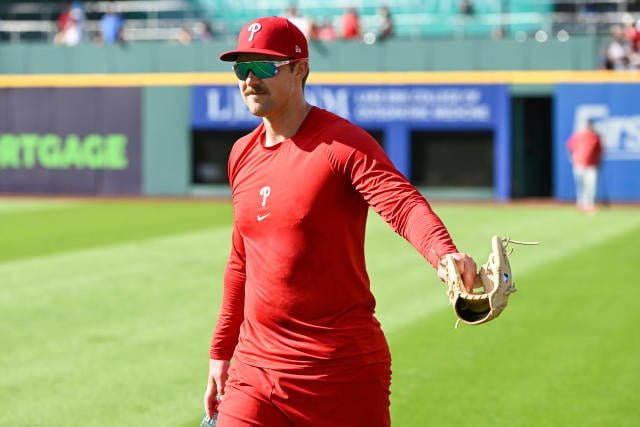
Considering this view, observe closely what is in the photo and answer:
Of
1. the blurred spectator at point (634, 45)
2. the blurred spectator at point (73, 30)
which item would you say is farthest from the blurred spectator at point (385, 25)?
the blurred spectator at point (73, 30)

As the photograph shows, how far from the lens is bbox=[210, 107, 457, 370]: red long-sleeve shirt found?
4.30 metres

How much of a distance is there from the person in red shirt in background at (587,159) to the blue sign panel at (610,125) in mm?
1230

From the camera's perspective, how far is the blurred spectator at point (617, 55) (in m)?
26.5

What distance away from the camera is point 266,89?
4.40 meters

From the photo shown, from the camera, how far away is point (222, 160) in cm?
2933

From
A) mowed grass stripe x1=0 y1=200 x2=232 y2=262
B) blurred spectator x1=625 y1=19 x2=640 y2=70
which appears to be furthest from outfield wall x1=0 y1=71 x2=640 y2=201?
mowed grass stripe x1=0 y1=200 x2=232 y2=262

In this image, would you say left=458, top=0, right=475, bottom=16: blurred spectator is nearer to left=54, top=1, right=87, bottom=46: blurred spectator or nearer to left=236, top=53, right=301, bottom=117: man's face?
left=54, top=1, right=87, bottom=46: blurred spectator

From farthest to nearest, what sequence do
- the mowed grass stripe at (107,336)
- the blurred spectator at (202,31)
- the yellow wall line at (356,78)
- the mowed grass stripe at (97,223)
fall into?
the blurred spectator at (202,31)
the yellow wall line at (356,78)
the mowed grass stripe at (97,223)
the mowed grass stripe at (107,336)

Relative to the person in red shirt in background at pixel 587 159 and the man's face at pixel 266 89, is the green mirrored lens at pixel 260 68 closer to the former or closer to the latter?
the man's face at pixel 266 89

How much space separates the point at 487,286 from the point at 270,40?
4.33ft

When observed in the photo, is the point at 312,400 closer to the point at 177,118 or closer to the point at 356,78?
the point at 356,78

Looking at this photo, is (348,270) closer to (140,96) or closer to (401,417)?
(401,417)

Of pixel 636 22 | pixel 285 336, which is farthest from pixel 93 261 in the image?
pixel 636 22

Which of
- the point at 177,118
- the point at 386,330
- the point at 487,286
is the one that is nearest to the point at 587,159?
the point at 177,118
